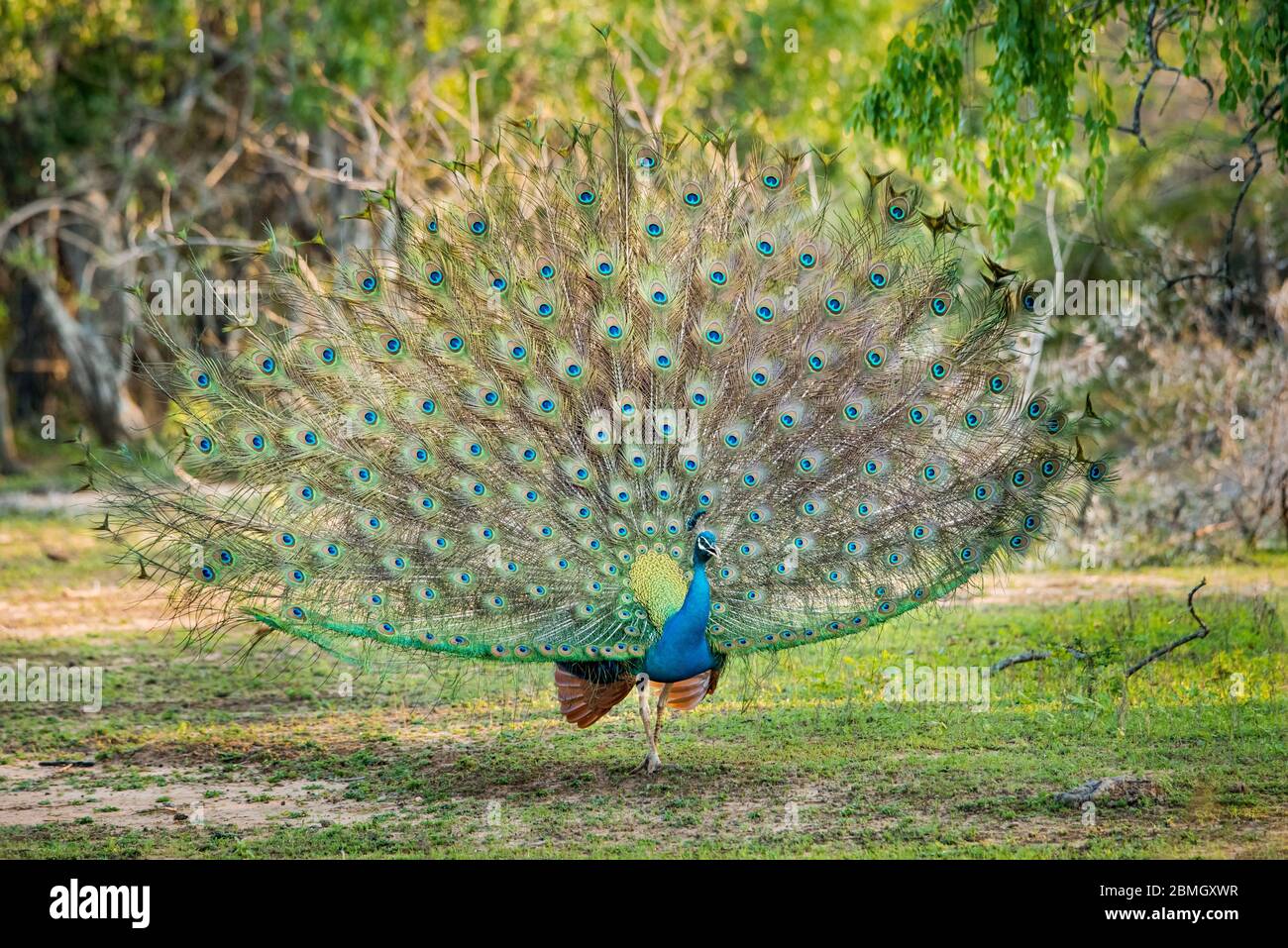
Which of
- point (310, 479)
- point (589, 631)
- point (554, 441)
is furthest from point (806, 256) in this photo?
point (310, 479)

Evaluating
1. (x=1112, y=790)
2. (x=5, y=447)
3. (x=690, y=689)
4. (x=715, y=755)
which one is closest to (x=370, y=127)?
(x=5, y=447)

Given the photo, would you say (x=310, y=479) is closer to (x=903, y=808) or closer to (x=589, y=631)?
(x=589, y=631)

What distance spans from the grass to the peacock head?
114cm

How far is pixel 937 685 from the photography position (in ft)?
32.1

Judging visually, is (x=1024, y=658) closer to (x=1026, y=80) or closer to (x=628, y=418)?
(x=628, y=418)

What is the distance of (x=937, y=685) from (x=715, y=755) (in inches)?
74.4

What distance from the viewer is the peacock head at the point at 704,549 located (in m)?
7.59

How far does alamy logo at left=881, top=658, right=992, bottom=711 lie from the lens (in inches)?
378

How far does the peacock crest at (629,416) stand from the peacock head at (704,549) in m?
0.31

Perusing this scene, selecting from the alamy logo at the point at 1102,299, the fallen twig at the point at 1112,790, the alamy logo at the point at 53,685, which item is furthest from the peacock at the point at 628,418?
the alamy logo at the point at 1102,299

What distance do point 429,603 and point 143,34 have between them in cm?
1549

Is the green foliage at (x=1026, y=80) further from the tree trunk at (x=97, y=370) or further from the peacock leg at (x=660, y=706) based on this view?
the tree trunk at (x=97, y=370)

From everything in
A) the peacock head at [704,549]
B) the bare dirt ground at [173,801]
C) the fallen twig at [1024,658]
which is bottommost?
the bare dirt ground at [173,801]

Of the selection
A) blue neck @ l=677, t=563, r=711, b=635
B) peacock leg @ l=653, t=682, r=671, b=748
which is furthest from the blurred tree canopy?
blue neck @ l=677, t=563, r=711, b=635
